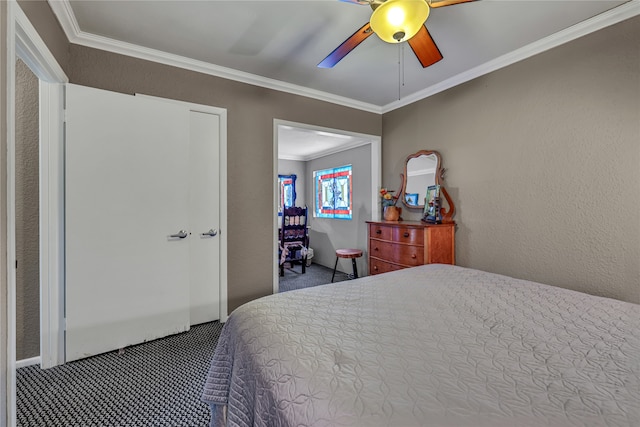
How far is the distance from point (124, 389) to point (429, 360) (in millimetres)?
1909

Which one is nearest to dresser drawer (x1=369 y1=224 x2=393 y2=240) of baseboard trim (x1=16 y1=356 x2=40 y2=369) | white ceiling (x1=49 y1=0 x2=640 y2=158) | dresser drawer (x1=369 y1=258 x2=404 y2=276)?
dresser drawer (x1=369 y1=258 x2=404 y2=276)

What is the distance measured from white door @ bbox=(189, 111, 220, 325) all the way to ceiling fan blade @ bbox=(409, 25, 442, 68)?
6.12 feet

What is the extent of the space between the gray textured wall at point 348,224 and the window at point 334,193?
10cm

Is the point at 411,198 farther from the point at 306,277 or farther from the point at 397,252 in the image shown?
the point at 306,277

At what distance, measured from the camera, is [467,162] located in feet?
9.06

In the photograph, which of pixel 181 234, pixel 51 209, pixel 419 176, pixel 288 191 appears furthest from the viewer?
pixel 288 191

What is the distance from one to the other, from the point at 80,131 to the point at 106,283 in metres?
1.14

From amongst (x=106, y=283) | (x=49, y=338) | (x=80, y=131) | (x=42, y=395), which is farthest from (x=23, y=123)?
(x=42, y=395)

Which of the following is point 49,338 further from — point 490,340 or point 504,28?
point 504,28

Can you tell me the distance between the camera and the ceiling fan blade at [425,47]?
159 cm

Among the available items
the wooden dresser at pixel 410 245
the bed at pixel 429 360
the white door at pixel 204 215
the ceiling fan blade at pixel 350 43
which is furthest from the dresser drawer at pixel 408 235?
the white door at pixel 204 215

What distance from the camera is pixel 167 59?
2428 millimetres

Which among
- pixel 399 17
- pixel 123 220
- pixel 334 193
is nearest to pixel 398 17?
pixel 399 17

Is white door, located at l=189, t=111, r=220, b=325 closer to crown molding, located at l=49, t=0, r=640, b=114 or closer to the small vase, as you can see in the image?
crown molding, located at l=49, t=0, r=640, b=114
